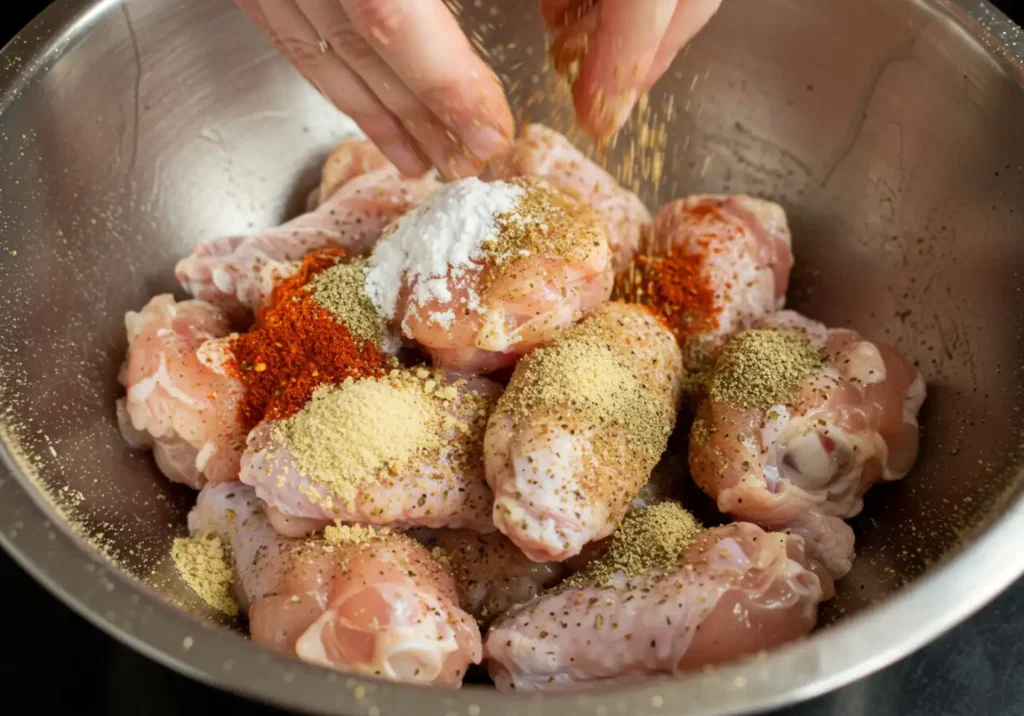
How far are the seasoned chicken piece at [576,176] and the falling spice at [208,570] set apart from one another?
3.11ft

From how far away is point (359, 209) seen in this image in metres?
1.95

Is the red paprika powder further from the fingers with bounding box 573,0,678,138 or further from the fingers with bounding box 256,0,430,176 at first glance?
the fingers with bounding box 256,0,430,176

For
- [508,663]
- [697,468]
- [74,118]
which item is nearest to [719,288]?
[697,468]

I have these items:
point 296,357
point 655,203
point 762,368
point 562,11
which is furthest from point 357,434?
point 655,203

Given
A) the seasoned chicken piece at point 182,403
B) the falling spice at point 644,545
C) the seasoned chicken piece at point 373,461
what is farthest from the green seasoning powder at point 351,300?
the falling spice at point 644,545

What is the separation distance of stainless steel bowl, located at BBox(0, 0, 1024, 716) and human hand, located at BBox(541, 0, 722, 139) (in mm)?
419

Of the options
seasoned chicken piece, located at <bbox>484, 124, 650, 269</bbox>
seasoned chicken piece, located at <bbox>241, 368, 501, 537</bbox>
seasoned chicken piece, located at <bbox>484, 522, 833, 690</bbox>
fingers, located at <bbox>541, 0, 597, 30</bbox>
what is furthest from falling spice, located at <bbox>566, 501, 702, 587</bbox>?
fingers, located at <bbox>541, 0, 597, 30</bbox>

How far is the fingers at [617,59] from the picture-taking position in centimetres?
147

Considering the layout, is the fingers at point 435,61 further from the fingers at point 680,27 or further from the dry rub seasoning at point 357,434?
the dry rub seasoning at point 357,434

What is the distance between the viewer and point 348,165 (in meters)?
2.08

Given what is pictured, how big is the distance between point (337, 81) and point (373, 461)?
0.69m

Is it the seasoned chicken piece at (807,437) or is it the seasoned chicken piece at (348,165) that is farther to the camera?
the seasoned chicken piece at (348,165)

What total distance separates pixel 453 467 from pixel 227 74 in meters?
1.16

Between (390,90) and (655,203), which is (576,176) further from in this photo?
(390,90)
